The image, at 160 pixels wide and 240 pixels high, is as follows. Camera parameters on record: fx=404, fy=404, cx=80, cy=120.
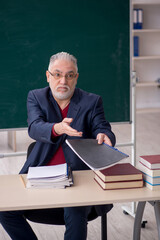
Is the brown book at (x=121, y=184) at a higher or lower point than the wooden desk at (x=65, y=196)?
higher

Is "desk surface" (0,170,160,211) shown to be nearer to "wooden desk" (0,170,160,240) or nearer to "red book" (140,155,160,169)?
"wooden desk" (0,170,160,240)

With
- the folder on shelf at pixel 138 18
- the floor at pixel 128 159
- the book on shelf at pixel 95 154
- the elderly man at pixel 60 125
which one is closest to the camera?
the book on shelf at pixel 95 154

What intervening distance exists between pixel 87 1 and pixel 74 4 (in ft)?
0.31

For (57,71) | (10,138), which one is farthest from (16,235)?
(10,138)

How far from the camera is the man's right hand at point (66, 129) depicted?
71.4 inches

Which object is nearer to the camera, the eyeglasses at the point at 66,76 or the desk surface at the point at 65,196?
the desk surface at the point at 65,196

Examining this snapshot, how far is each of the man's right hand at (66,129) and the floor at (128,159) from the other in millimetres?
1074

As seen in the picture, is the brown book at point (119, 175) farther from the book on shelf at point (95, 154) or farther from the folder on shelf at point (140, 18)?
the folder on shelf at point (140, 18)

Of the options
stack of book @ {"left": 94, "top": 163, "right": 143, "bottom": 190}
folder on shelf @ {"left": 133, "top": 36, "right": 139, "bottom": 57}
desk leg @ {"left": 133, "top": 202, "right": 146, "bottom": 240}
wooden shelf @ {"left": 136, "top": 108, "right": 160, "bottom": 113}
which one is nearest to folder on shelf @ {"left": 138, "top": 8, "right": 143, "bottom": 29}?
folder on shelf @ {"left": 133, "top": 36, "right": 139, "bottom": 57}

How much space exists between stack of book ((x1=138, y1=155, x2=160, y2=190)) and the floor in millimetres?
1086

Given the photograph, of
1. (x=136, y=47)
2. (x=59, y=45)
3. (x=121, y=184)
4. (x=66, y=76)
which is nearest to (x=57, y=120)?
(x=66, y=76)

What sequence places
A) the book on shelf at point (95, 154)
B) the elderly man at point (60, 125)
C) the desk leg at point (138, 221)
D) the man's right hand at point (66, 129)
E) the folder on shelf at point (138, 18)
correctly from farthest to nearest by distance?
the folder on shelf at point (138, 18) < the desk leg at point (138, 221) < the elderly man at point (60, 125) < the man's right hand at point (66, 129) < the book on shelf at point (95, 154)

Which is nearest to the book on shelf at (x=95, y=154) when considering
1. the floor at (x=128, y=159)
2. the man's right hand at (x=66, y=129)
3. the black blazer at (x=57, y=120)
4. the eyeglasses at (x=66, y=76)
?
the man's right hand at (x=66, y=129)

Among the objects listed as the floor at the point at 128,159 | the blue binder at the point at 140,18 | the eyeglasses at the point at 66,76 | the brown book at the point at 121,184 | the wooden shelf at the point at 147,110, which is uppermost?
the blue binder at the point at 140,18
